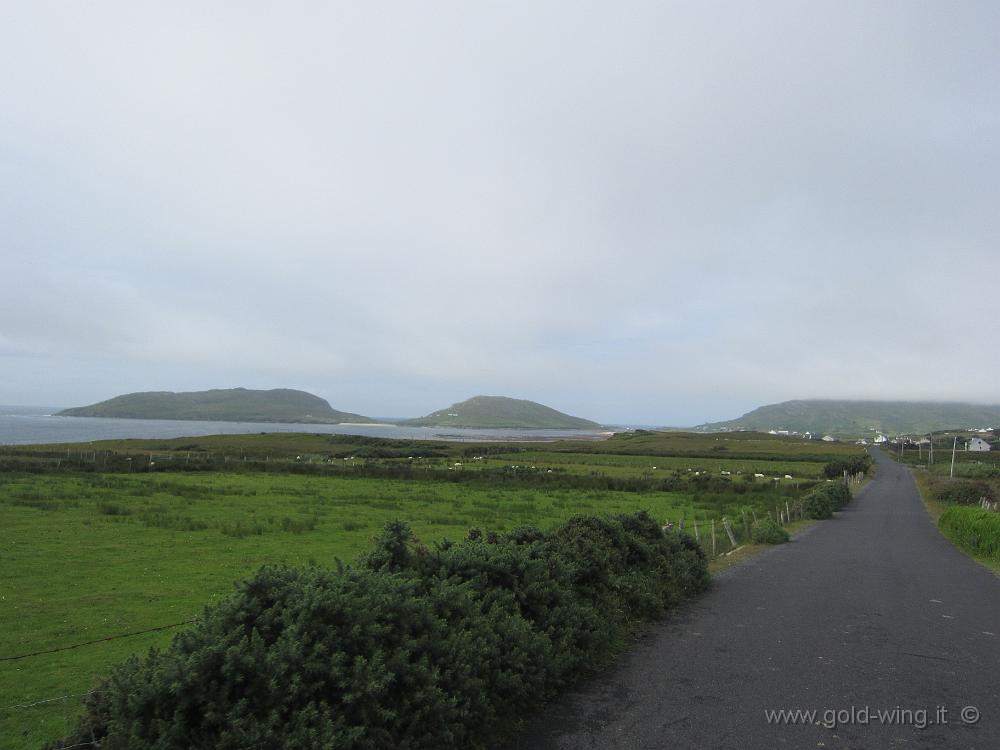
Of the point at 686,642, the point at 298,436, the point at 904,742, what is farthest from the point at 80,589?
the point at 298,436

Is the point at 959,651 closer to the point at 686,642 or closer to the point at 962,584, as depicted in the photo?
the point at 686,642

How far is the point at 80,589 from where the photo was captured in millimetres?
13633

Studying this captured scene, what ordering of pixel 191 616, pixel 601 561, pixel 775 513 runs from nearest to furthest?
pixel 601 561 → pixel 191 616 → pixel 775 513

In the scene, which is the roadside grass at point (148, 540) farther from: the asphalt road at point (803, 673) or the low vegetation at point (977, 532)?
the low vegetation at point (977, 532)

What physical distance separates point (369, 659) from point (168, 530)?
20.8 m

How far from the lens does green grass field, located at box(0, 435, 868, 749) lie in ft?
31.4

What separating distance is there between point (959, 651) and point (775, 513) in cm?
2894

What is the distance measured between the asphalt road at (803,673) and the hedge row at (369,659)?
59 cm

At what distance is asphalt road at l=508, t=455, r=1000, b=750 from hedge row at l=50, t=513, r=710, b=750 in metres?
0.59

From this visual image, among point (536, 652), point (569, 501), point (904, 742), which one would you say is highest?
point (536, 652)

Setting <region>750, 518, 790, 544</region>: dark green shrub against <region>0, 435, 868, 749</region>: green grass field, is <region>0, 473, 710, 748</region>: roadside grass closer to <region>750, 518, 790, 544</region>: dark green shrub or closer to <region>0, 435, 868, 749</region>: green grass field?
<region>0, 435, 868, 749</region>: green grass field

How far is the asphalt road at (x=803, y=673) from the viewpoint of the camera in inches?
237

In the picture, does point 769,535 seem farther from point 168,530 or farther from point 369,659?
point 168,530

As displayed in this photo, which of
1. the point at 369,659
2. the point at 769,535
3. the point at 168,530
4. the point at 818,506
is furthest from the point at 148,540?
the point at 818,506
